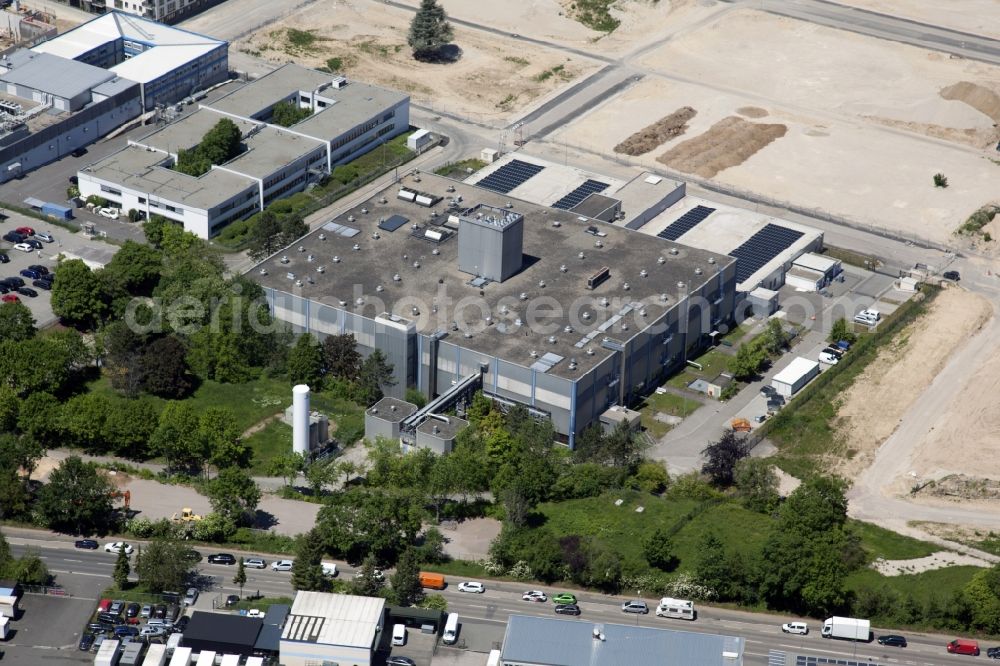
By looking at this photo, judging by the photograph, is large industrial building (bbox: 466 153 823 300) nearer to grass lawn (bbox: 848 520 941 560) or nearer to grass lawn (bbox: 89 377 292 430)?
grass lawn (bbox: 848 520 941 560)

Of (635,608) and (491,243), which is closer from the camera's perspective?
(635,608)

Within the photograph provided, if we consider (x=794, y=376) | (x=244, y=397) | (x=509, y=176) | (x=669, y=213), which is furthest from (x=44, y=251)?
(x=794, y=376)

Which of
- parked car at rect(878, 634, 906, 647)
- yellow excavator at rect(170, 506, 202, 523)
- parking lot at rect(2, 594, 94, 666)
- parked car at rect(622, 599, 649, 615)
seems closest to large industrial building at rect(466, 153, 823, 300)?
parked car at rect(622, 599, 649, 615)

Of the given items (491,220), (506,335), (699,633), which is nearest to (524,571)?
(699,633)

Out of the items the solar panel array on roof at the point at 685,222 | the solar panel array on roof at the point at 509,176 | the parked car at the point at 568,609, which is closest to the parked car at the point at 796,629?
the parked car at the point at 568,609

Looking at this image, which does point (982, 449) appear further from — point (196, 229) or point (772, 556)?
point (196, 229)

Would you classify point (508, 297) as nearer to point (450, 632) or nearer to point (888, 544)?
point (888, 544)
